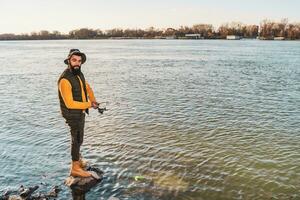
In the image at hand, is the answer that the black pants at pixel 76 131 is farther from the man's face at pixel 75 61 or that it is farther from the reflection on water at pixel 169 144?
the man's face at pixel 75 61

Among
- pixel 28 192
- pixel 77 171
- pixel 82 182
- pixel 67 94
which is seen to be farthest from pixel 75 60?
pixel 28 192

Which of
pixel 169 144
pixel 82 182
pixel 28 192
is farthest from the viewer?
pixel 169 144

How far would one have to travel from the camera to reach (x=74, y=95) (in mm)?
9609

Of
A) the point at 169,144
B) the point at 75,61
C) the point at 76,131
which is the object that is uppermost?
the point at 75,61

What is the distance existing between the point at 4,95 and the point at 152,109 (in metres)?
11.8

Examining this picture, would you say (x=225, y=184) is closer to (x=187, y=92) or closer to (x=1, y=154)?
(x=1, y=154)

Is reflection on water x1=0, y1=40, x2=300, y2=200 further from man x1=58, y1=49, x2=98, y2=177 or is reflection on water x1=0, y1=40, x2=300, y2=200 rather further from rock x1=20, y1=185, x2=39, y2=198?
man x1=58, y1=49, x2=98, y2=177

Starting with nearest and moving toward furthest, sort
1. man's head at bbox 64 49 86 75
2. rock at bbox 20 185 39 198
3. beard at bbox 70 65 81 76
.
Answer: man's head at bbox 64 49 86 75 → beard at bbox 70 65 81 76 → rock at bbox 20 185 39 198

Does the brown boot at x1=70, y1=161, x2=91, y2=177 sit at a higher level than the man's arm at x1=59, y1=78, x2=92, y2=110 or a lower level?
lower

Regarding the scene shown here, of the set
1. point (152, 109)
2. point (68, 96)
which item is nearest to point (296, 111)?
point (152, 109)

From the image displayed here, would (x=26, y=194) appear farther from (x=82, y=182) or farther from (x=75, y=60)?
(x=75, y=60)

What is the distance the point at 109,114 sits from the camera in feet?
63.8

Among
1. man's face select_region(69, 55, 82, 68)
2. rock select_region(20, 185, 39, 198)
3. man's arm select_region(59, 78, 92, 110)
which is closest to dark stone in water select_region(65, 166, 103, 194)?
rock select_region(20, 185, 39, 198)

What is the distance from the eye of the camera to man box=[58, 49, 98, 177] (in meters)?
9.35
